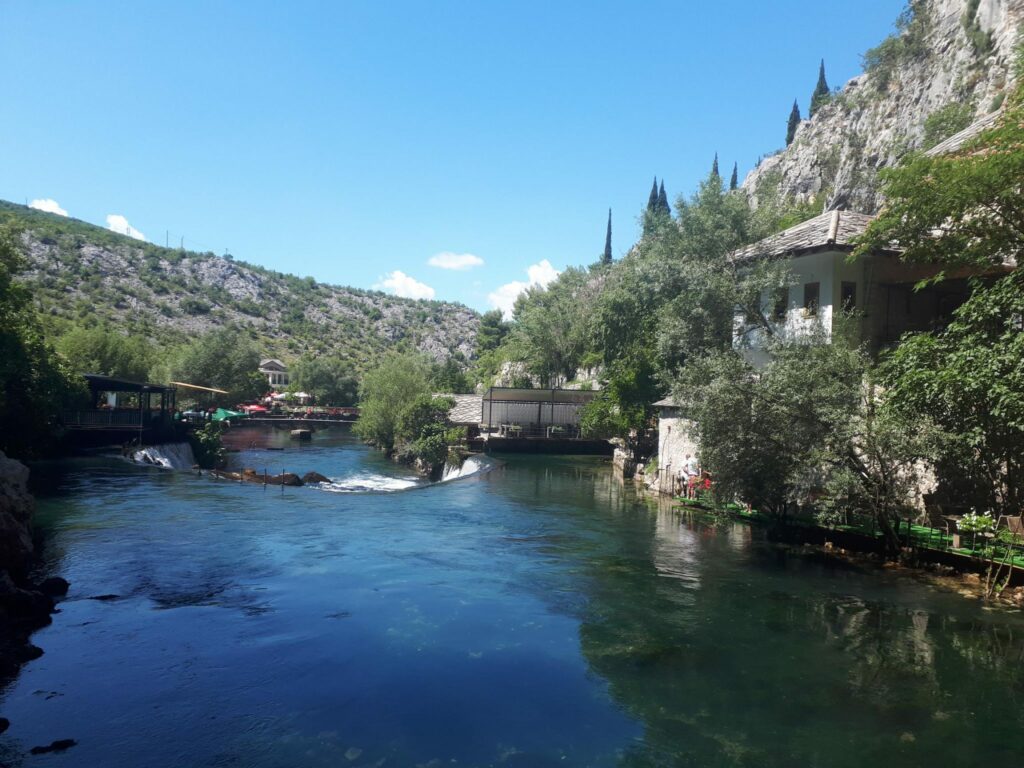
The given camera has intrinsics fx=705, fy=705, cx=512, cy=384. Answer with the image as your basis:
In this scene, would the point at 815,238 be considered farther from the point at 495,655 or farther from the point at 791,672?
the point at 495,655

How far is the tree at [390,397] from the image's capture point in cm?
4322

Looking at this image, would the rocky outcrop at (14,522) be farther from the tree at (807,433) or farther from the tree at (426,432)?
the tree at (426,432)

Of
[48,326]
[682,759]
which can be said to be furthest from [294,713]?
[48,326]

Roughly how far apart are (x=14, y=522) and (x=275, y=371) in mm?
77275

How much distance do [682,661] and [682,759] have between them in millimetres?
2750

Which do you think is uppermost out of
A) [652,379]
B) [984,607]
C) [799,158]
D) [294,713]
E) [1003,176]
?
[799,158]

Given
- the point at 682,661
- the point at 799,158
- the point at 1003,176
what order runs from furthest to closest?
the point at 799,158 < the point at 1003,176 < the point at 682,661

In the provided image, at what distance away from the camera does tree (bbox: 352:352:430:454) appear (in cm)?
4322

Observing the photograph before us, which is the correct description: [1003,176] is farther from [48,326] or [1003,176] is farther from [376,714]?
[48,326]

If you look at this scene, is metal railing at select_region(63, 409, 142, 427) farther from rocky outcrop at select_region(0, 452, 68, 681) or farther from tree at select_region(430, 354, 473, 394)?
tree at select_region(430, 354, 473, 394)

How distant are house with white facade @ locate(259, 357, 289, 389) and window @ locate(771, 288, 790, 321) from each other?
7232 cm

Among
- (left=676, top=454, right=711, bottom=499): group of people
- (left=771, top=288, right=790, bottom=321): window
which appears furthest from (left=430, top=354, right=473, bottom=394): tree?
(left=771, top=288, right=790, bottom=321): window

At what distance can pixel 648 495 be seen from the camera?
1083 inches

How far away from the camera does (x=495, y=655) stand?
11.1 metres
